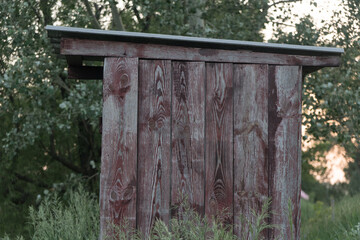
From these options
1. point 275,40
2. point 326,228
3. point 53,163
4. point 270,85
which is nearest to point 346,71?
point 275,40

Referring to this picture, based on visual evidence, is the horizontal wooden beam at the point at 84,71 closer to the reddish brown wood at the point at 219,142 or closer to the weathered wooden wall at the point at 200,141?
the weathered wooden wall at the point at 200,141

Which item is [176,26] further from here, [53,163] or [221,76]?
[53,163]

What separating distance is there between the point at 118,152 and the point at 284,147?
1607 millimetres

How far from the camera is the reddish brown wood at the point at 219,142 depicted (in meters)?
4.49

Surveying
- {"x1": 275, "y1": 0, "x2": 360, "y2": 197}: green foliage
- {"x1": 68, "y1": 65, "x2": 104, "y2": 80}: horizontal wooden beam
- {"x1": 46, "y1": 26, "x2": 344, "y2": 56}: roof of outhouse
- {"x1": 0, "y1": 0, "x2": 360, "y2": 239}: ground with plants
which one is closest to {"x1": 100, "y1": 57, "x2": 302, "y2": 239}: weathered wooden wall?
{"x1": 46, "y1": 26, "x2": 344, "y2": 56}: roof of outhouse

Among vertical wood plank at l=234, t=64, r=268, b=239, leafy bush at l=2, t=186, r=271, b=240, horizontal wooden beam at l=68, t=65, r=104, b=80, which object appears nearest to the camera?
leafy bush at l=2, t=186, r=271, b=240

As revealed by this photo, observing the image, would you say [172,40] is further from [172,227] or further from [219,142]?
[172,227]

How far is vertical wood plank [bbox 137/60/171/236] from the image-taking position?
172 inches

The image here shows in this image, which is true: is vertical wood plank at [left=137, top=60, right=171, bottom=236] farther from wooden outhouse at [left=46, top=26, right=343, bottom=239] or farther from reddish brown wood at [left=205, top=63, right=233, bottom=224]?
reddish brown wood at [left=205, top=63, right=233, bottom=224]

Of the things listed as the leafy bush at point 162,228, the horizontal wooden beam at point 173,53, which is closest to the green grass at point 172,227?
the leafy bush at point 162,228

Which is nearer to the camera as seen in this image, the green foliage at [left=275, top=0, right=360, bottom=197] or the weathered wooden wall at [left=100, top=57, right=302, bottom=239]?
the weathered wooden wall at [left=100, top=57, right=302, bottom=239]

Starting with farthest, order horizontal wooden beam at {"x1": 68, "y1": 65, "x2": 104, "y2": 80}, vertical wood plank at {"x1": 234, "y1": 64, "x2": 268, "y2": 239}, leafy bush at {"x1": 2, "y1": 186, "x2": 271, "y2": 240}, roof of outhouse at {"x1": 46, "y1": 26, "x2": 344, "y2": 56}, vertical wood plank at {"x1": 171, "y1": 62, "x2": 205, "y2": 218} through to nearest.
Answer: horizontal wooden beam at {"x1": 68, "y1": 65, "x2": 104, "y2": 80} → vertical wood plank at {"x1": 234, "y1": 64, "x2": 268, "y2": 239} → vertical wood plank at {"x1": 171, "y1": 62, "x2": 205, "y2": 218} → roof of outhouse at {"x1": 46, "y1": 26, "x2": 344, "y2": 56} → leafy bush at {"x1": 2, "y1": 186, "x2": 271, "y2": 240}

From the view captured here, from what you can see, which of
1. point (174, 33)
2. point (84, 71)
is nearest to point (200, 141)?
point (84, 71)

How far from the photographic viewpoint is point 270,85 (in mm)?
4641
